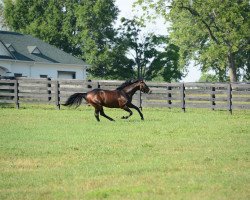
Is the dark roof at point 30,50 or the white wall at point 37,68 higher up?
the dark roof at point 30,50

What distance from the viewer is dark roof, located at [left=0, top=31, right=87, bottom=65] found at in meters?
54.4

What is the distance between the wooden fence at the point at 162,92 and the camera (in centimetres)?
2423

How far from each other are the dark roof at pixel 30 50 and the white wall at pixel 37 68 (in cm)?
57

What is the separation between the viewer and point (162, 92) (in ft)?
85.1

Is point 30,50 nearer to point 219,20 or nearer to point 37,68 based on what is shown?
point 37,68

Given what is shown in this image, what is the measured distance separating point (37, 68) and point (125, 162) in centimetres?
4661

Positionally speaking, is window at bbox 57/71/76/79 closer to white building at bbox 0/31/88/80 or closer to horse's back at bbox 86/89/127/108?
white building at bbox 0/31/88/80

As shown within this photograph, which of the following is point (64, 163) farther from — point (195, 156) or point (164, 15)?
point (164, 15)

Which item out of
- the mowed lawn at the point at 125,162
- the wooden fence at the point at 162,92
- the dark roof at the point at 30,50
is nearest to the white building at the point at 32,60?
the dark roof at the point at 30,50

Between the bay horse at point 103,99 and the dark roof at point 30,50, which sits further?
the dark roof at point 30,50

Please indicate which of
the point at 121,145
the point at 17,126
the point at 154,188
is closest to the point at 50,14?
the point at 17,126

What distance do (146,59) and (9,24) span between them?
20073mm

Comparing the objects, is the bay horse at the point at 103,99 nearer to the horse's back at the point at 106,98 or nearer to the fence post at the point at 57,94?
the horse's back at the point at 106,98

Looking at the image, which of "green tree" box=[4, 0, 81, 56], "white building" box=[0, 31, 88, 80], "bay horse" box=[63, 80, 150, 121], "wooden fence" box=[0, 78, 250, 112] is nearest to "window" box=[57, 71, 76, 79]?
"white building" box=[0, 31, 88, 80]
